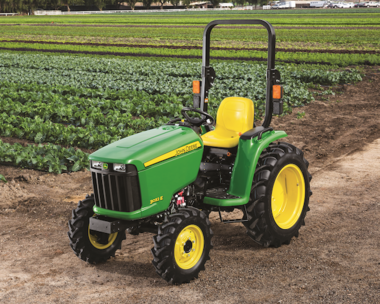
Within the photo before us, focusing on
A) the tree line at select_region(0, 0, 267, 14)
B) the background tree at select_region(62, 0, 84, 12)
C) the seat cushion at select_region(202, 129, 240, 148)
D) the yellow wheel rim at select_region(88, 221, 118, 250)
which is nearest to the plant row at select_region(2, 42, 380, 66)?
the seat cushion at select_region(202, 129, 240, 148)

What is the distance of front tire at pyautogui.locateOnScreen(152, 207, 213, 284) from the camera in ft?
14.2

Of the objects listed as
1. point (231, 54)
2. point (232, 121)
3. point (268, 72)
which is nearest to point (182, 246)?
point (232, 121)

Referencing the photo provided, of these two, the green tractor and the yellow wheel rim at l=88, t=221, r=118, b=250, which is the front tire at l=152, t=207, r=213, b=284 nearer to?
the green tractor

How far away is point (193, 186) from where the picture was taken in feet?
16.5

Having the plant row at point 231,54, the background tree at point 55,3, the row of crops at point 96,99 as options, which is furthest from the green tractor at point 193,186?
the background tree at point 55,3

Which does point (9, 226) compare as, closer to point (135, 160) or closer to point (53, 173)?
point (53, 173)

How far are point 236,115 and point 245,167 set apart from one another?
0.68 meters

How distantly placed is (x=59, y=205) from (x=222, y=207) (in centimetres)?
283

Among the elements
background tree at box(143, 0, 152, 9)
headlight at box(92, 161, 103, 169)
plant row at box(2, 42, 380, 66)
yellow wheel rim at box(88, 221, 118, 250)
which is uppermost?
headlight at box(92, 161, 103, 169)

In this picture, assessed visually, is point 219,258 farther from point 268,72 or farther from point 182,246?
point 268,72

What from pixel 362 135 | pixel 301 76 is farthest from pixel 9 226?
pixel 301 76

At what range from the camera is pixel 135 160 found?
427 centimetres

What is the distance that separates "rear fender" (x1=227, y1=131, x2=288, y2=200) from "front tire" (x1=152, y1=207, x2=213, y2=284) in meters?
0.61

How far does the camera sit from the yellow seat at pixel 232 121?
5351 millimetres
